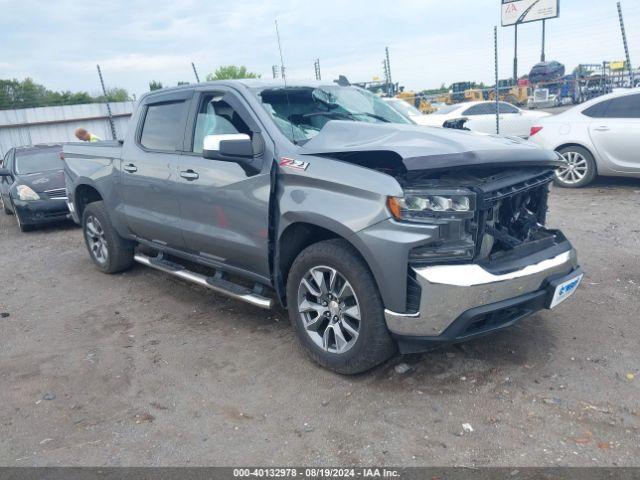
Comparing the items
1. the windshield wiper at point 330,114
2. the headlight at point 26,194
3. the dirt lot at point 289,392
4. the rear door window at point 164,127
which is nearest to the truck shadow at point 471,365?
the dirt lot at point 289,392

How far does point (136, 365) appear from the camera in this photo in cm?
396

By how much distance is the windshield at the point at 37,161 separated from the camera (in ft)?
32.3

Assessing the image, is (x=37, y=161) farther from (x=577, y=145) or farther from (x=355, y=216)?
(x=577, y=145)

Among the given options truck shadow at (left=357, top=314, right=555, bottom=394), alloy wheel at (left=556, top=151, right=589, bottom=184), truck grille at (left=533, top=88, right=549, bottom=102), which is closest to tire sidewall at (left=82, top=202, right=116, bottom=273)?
truck shadow at (left=357, top=314, right=555, bottom=394)

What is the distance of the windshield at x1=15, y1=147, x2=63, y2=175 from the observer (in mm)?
9844

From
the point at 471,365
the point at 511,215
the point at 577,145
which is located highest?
the point at 511,215

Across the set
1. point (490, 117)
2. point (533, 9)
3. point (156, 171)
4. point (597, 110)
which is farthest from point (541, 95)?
point (156, 171)

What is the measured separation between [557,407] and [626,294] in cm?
205

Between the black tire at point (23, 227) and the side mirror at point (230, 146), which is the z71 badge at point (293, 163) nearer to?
the side mirror at point (230, 146)

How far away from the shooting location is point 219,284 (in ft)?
14.4

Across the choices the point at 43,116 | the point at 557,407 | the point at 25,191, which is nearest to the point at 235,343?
the point at 557,407

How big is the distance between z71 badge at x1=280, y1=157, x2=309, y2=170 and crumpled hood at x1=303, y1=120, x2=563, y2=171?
0.09m

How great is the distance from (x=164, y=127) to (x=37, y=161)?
642 centimetres

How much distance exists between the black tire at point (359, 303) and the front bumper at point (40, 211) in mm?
6854
